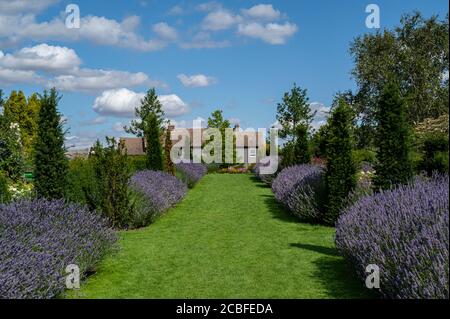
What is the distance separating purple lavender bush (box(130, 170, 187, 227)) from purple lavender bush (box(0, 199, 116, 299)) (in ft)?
11.5

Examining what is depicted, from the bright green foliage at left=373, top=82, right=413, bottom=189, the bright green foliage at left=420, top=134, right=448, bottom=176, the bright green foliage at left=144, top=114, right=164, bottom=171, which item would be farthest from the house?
the bright green foliage at left=373, top=82, right=413, bottom=189

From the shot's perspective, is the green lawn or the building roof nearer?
the green lawn

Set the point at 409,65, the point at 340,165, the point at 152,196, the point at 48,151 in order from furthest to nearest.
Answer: the point at 409,65, the point at 152,196, the point at 340,165, the point at 48,151

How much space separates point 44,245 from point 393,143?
7091 millimetres

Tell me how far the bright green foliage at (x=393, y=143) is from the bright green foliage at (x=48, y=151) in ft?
22.0

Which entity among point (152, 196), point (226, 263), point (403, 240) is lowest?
point (226, 263)

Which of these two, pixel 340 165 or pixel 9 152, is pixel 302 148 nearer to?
pixel 340 165

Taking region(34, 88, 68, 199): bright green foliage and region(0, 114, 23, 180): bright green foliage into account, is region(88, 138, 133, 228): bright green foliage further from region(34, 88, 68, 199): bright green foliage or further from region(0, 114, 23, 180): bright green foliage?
region(0, 114, 23, 180): bright green foliage

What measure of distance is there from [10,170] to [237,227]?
8.89m

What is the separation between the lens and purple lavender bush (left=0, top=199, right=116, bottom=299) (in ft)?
14.6

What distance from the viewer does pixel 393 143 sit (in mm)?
9211

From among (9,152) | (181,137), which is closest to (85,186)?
(9,152)

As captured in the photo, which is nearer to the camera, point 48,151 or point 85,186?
point 48,151
